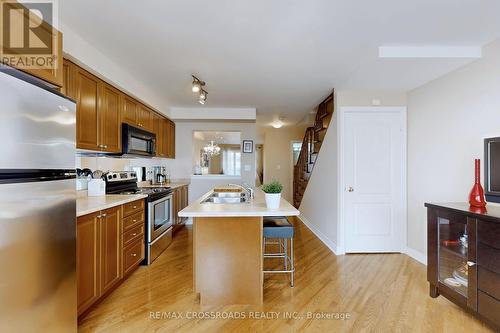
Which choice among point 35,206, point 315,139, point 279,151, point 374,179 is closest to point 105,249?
point 35,206

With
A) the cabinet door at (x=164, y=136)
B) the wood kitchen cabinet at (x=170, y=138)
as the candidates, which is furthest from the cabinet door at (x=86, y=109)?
the wood kitchen cabinet at (x=170, y=138)

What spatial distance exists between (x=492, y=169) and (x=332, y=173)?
1.77 m

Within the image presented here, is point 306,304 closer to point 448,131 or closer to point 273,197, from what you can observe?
point 273,197

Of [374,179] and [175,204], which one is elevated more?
[374,179]

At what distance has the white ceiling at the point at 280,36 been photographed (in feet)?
5.86

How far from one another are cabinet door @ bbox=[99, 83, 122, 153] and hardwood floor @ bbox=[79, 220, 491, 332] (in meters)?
1.49

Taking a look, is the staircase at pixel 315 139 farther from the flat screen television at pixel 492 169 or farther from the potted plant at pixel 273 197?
the potted plant at pixel 273 197

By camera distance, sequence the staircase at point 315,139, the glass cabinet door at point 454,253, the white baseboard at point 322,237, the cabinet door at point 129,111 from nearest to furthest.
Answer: the glass cabinet door at point 454,253 < the cabinet door at point 129,111 < the white baseboard at point 322,237 < the staircase at point 315,139

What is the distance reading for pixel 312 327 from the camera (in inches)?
73.9

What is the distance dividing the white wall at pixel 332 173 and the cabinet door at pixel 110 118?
9.36 feet

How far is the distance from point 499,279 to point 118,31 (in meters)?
3.44

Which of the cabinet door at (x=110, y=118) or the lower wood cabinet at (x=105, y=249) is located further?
the cabinet door at (x=110, y=118)

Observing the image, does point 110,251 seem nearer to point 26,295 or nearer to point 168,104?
point 26,295

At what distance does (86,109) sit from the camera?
2422 mm
